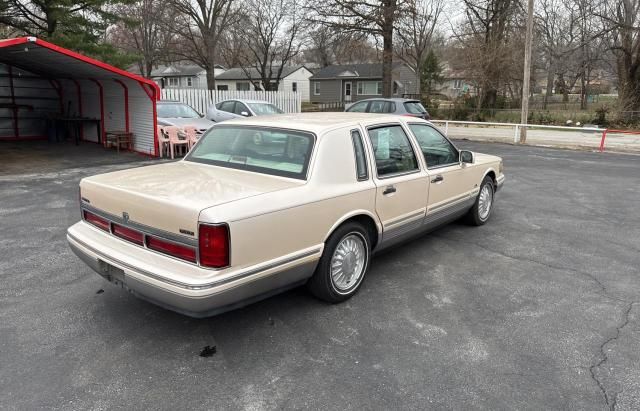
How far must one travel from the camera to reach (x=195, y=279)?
9.41 ft

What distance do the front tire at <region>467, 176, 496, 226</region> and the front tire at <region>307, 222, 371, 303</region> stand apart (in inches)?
104

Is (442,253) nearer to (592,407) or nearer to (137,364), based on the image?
(592,407)

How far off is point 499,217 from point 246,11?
33882 millimetres

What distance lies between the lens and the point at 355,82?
4716cm

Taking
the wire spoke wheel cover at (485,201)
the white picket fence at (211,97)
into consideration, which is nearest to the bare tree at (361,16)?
the white picket fence at (211,97)

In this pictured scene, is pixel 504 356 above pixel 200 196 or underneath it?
underneath

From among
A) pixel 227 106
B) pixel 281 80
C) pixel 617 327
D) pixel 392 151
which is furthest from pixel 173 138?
pixel 281 80

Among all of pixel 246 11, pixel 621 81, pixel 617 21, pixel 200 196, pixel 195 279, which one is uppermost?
pixel 246 11

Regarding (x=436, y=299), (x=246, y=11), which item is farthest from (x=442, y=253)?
(x=246, y=11)

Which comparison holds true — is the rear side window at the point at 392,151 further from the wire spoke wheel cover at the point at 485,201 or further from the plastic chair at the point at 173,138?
the plastic chair at the point at 173,138

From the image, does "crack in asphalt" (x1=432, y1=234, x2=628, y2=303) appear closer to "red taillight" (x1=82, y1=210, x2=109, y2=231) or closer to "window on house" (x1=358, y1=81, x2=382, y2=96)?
"red taillight" (x1=82, y1=210, x2=109, y2=231)

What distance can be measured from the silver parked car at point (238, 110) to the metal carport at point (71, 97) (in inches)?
103

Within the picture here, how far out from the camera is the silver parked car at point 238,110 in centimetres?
1484

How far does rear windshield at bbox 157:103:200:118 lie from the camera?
49.5 feet
